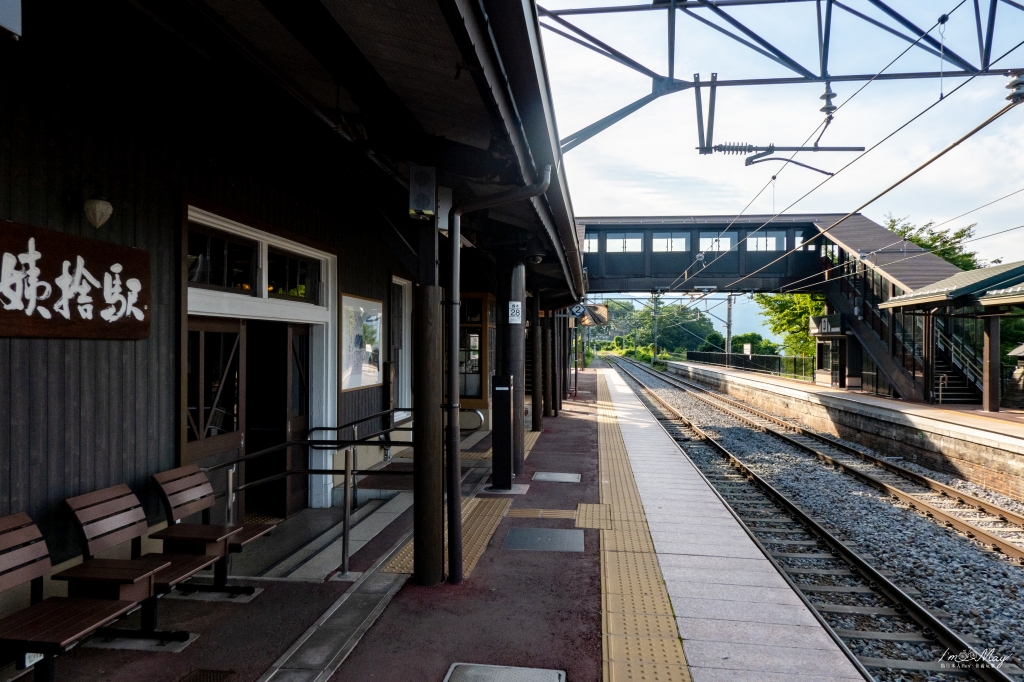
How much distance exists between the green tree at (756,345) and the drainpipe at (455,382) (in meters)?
50.9

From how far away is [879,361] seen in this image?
2111cm

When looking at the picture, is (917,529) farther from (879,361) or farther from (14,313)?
(879,361)

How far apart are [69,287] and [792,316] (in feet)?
132

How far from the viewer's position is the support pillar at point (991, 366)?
1523cm

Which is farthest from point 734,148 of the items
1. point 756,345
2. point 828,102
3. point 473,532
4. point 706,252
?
point 756,345

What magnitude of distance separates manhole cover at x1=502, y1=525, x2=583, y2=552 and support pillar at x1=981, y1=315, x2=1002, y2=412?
14.1 m

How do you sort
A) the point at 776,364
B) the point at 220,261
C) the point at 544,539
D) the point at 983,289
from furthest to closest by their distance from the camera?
the point at 776,364 < the point at 983,289 < the point at 544,539 < the point at 220,261

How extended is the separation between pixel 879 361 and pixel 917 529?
15.5 m

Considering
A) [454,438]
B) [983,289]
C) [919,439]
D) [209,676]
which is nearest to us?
[209,676]

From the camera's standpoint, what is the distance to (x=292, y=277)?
6777 millimetres

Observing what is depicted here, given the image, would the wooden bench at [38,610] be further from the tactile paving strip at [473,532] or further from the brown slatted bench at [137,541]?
the tactile paving strip at [473,532]

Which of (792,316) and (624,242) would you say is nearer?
(624,242)

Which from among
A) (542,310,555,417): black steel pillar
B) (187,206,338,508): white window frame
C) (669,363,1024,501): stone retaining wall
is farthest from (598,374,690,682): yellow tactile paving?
(542,310,555,417): black steel pillar

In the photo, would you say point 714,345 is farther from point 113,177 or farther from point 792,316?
point 113,177
